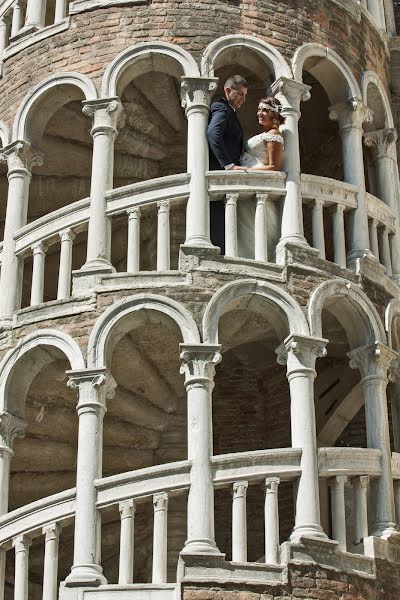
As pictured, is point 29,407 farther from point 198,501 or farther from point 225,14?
point 225,14

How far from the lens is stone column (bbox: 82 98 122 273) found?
15.0 metres

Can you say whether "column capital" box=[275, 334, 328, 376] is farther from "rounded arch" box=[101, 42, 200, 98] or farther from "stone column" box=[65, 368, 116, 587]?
"rounded arch" box=[101, 42, 200, 98]

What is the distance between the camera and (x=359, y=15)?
1722cm

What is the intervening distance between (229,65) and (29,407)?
4587 millimetres

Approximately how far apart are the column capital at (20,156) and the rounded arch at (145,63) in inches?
45.0

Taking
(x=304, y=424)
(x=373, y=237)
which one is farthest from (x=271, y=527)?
(x=373, y=237)

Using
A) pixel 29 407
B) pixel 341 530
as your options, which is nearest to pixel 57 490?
pixel 29 407


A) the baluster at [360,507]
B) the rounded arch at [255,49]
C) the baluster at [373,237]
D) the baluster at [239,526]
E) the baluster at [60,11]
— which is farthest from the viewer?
the baluster at [60,11]

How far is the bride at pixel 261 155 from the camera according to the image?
15172 mm

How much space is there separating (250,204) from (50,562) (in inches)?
174

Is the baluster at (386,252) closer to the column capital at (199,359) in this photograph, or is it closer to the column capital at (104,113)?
the column capital at (199,359)

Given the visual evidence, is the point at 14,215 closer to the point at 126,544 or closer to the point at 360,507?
the point at 126,544

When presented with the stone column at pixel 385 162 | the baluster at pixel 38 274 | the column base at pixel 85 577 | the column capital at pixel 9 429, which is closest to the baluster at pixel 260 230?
the stone column at pixel 385 162

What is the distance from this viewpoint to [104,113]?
616 inches
